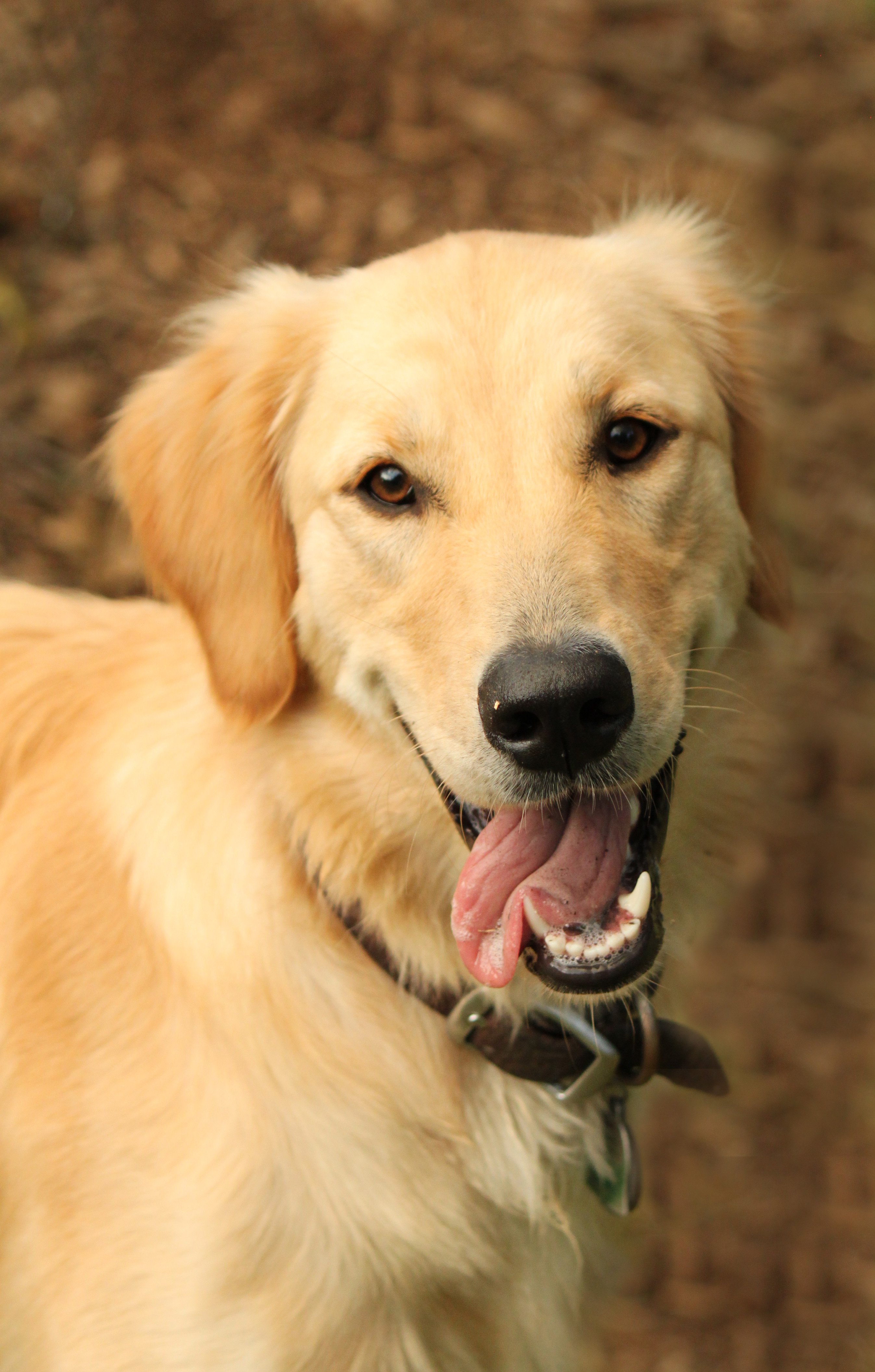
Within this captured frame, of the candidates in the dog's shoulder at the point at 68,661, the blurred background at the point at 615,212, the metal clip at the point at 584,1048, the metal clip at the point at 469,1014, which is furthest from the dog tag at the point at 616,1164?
the blurred background at the point at 615,212

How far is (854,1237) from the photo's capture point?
380 centimetres

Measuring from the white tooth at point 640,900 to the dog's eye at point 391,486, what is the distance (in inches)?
28.0

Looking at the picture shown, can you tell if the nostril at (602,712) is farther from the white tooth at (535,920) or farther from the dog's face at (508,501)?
the white tooth at (535,920)

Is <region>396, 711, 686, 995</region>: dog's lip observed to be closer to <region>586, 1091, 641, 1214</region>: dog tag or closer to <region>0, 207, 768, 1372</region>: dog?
<region>0, 207, 768, 1372</region>: dog

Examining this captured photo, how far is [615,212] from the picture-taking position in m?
4.27

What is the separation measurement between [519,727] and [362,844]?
1.54ft

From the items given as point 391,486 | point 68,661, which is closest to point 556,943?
point 391,486

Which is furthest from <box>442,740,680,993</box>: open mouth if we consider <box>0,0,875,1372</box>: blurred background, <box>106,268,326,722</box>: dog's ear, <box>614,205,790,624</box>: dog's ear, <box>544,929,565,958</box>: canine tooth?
<box>0,0,875,1372</box>: blurred background

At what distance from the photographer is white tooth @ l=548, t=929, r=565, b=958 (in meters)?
1.72

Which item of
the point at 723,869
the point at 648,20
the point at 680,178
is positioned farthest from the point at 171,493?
the point at 648,20

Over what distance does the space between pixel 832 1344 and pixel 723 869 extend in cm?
233

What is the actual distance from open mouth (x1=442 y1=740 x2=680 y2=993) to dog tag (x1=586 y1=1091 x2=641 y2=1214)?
0.53m

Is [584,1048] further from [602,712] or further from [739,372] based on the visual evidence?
[739,372]

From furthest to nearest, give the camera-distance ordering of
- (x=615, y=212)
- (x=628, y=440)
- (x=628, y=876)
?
(x=615, y=212)
(x=628, y=440)
(x=628, y=876)
